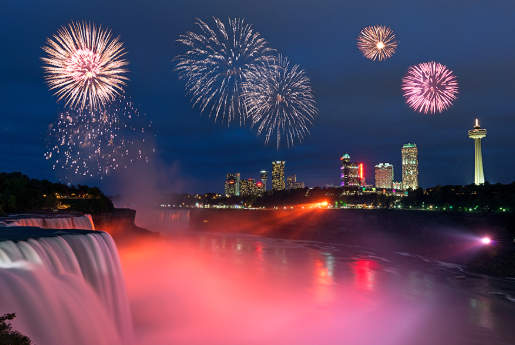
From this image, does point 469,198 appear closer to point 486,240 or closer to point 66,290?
point 486,240

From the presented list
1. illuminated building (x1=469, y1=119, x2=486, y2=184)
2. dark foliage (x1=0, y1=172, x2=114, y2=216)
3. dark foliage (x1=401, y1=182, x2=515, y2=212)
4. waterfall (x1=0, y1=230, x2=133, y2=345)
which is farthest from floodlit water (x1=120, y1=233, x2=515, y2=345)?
illuminated building (x1=469, y1=119, x2=486, y2=184)

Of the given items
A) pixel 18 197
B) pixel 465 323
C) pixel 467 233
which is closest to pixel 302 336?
pixel 465 323

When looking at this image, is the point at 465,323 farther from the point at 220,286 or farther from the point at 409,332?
the point at 220,286

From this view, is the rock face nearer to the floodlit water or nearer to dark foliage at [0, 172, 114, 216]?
dark foliage at [0, 172, 114, 216]

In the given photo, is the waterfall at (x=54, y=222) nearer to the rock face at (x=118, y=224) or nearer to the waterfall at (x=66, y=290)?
the waterfall at (x=66, y=290)

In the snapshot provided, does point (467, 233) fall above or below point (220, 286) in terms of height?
→ above

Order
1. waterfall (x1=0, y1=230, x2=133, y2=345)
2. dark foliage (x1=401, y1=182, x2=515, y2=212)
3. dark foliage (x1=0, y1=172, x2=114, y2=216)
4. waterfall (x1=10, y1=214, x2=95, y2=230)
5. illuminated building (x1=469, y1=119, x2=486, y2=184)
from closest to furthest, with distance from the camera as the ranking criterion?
1. waterfall (x1=0, y1=230, x2=133, y2=345)
2. waterfall (x1=10, y1=214, x2=95, y2=230)
3. dark foliage (x1=0, y1=172, x2=114, y2=216)
4. dark foliage (x1=401, y1=182, x2=515, y2=212)
5. illuminated building (x1=469, y1=119, x2=486, y2=184)

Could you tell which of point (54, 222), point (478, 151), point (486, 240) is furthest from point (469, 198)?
point (478, 151)
